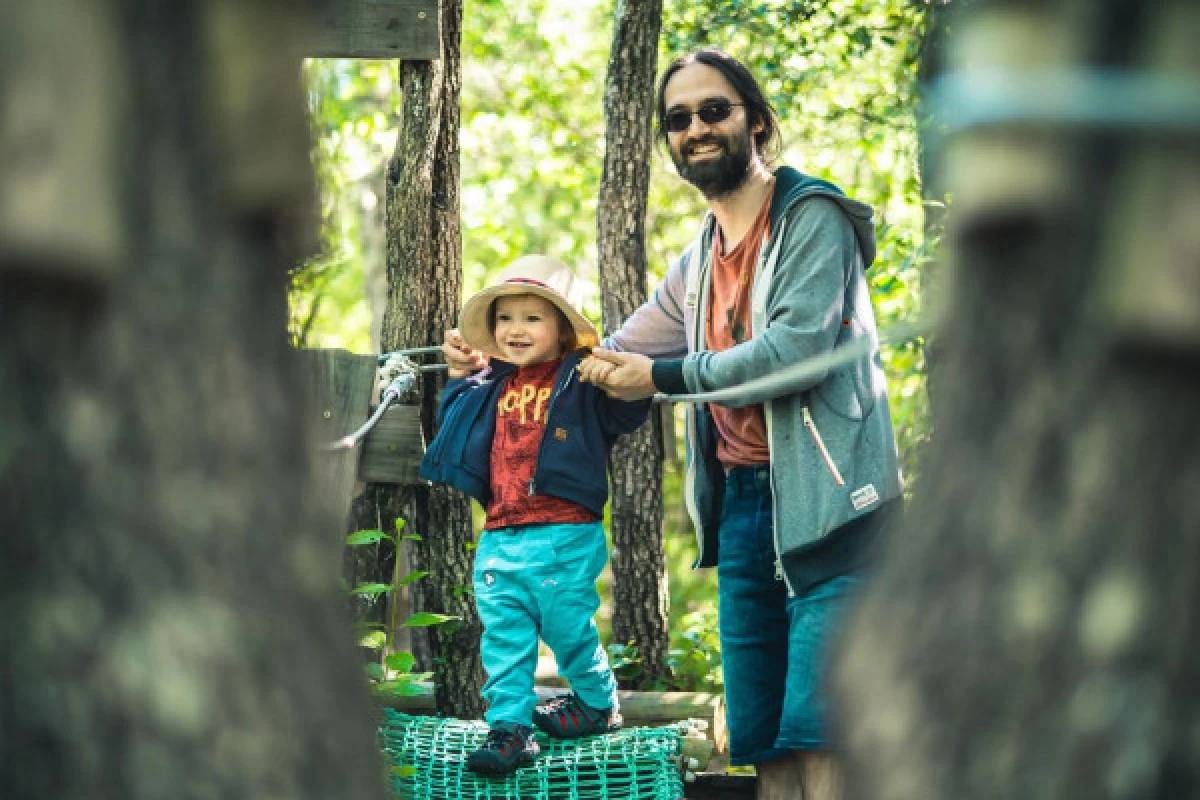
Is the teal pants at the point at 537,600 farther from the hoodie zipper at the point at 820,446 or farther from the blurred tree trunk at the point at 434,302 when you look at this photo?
the hoodie zipper at the point at 820,446

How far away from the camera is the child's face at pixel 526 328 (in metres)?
4.26

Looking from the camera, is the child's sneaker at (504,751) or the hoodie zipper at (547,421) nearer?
Result: the child's sneaker at (504,751)

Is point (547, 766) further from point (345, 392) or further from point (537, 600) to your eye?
point (345, 392)

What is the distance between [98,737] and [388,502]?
10.9 ft

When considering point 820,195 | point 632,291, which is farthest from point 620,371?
point 632,291

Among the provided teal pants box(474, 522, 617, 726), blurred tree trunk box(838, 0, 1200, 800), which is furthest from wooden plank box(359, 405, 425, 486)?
blurred tree trunk box(838, 0, 1200, 800)

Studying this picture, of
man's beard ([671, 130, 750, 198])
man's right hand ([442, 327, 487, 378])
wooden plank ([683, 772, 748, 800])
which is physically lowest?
wooden plank ([683, 772, 748, 800])

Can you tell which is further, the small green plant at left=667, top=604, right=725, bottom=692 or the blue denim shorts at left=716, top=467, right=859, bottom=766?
the small green plant at left=667, top=604, right=725, bottom=692

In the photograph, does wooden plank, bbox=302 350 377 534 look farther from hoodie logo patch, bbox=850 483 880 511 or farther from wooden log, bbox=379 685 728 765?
hoodie logo patch, bbox=850 483 880 511

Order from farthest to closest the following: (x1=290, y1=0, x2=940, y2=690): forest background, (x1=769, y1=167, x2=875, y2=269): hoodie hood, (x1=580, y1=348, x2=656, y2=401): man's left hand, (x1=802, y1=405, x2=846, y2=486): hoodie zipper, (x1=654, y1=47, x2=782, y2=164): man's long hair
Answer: (x1=290, y1=0, x2=940, y2=690): forest background < (x1=654, y1=47, x2=782, y2=164): man's long hair < (x1=580, y1=348, x2=656, y2=401): man's left hand < (x1=769, y1=167, x2=875, y2=269): hoodie hood < (x1=802, y1=405, x2=846, y2=486): hoodie zipper

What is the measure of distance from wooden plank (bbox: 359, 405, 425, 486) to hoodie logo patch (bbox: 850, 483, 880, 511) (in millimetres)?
1668

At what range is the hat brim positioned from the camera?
417 cm

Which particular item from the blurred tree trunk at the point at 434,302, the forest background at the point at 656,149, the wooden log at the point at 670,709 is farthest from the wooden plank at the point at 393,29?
the wooden log at the point at 670,709

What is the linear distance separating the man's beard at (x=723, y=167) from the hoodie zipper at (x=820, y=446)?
778 mm
